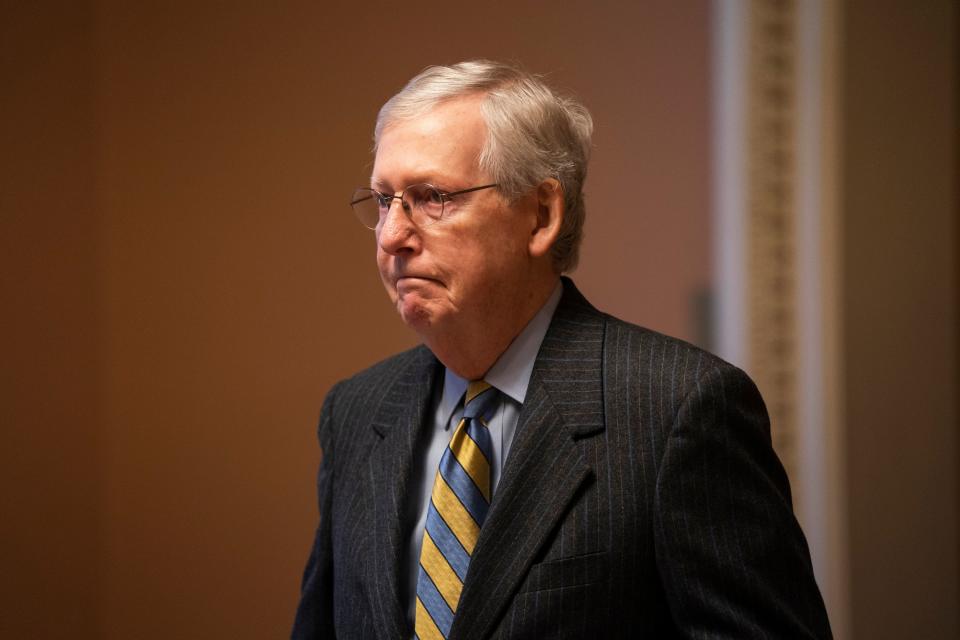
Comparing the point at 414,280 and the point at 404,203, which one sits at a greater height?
the point at 404,203

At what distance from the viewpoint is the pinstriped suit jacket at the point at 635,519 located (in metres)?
1.25

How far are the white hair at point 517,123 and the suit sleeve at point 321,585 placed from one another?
0.57 m

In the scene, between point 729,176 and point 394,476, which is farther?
point 729,176

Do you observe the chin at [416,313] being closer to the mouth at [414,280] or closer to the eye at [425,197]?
the mouth at [414,280]

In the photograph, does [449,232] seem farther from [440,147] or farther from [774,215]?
[774,215]

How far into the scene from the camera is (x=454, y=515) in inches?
55.0

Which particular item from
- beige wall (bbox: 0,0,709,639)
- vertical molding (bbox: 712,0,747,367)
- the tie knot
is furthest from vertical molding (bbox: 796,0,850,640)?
the tie knot

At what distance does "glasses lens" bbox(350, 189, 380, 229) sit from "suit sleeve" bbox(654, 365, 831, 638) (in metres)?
0.60

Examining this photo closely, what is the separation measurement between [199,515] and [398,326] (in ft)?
2.16

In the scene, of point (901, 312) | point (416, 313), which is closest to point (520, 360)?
point (416, 313)

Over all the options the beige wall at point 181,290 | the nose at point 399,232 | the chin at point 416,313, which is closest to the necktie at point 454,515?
the chin at point 416,313

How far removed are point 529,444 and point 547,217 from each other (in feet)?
1.15

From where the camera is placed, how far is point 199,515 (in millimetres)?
2219

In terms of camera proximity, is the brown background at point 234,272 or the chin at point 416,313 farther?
the brown background at point 234,272
